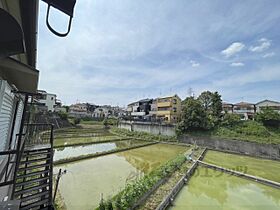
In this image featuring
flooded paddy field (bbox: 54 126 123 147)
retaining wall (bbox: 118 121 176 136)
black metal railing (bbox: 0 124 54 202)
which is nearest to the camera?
black metal railing (bbox: 0 124 54 202)

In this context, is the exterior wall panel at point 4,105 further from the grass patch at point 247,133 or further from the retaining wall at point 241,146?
the grass patch at point 247,133

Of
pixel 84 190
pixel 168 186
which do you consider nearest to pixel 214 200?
pixel 168 186

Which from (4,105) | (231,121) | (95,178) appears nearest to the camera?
(4,105)

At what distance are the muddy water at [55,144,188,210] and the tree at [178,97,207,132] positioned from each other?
29.1ft

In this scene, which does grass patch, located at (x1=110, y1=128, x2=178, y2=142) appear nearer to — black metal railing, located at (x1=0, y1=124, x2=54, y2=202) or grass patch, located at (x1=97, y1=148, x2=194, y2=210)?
grass patch, located at (x1=97, y1=148, x2=194, y2=210)

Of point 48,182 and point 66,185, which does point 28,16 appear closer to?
point 48,182

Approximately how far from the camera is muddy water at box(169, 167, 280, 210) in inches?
236

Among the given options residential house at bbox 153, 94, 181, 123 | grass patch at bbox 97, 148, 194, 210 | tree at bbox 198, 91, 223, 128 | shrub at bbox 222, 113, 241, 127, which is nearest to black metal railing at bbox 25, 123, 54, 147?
grass patch at bbox 97, 148, 194, 210

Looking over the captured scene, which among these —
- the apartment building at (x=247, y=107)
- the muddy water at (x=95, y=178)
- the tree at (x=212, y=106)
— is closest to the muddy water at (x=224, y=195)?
the muddy water at (x=95, y=178)

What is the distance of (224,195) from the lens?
6.86m

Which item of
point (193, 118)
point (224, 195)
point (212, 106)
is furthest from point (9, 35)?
point (212, 106)

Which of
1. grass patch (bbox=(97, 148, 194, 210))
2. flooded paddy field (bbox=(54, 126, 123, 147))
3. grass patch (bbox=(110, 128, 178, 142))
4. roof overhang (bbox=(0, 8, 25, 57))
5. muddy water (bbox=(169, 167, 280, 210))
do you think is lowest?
muddy water (bbox=(169, 167, 280, 210))

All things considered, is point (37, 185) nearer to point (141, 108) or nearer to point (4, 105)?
point (4, 105)

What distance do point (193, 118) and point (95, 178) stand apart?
14.4 m
